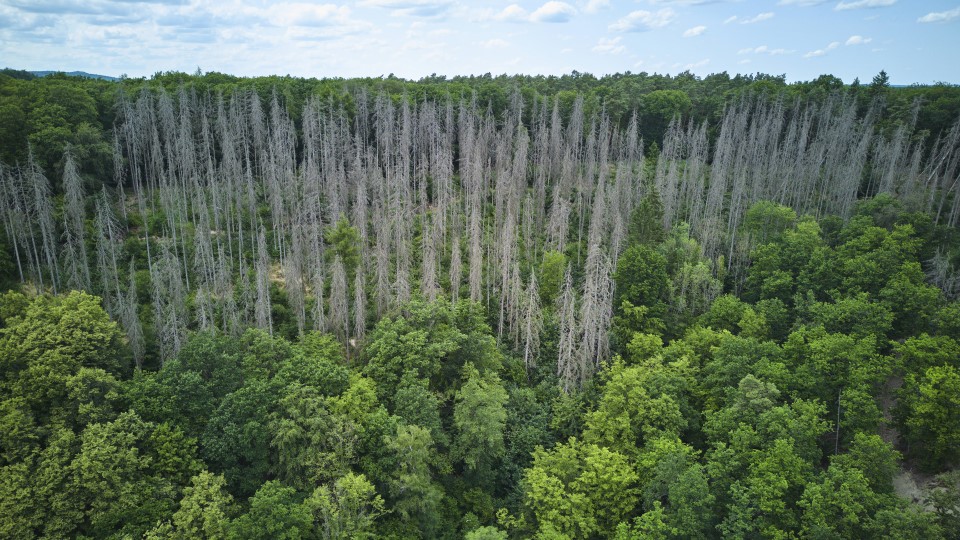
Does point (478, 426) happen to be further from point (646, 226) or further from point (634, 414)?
point (646, 226)

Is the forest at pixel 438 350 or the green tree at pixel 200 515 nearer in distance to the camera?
the green tree at pixel 200 515

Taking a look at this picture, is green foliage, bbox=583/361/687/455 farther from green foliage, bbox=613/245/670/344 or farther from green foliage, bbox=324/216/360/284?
green foliage, bbox=324/216/360/284

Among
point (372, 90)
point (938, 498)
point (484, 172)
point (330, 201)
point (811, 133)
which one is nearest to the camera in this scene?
point (938, 498)

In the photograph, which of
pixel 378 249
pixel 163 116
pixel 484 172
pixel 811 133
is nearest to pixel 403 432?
pixel 378 249

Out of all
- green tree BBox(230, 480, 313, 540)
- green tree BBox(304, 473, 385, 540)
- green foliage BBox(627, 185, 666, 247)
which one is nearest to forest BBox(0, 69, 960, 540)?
green tree BBox(230, 480, 313, 540)

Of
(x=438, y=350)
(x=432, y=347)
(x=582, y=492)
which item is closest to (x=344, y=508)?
(x=432, y=347)

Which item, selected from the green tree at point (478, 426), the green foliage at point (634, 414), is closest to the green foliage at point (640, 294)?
the green foliage at point (634, 414)

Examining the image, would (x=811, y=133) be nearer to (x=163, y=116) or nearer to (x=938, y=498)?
(x=938, y=498)

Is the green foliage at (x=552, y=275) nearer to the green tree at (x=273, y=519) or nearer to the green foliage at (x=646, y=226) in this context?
the green foliage at (x=646, y=226)
